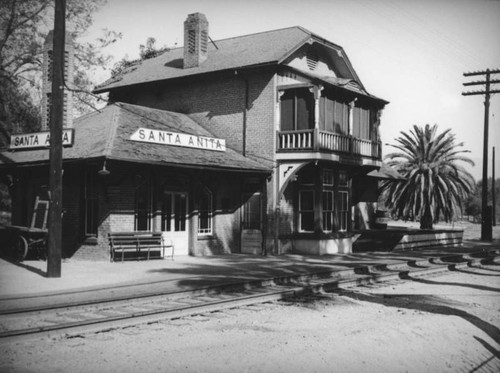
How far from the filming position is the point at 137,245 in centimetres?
1717

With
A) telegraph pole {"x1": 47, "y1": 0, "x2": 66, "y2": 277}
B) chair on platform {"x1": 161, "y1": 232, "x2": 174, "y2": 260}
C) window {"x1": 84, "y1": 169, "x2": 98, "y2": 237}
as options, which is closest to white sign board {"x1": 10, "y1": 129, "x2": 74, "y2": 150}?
window {"x1": 84, "y1": 169, "x2": 98, "y2": 237}

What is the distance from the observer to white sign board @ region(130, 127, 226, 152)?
59.0ft

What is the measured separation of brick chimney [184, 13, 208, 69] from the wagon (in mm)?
9641

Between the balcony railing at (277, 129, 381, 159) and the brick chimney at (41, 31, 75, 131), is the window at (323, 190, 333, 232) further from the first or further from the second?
the brick chimney at (41, 31, 75, 131)

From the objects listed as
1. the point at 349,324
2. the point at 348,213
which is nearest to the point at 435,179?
the point at 348,213

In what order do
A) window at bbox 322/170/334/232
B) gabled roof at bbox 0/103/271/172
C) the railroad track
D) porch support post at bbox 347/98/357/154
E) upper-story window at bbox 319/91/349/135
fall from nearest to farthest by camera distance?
1. the railroad track
2. gabled roof at bbox 0/103/271/172
3. upper-story window at bbox 319/91/349/135
4. window at bbox 322/170/334/232
5. porch support post at bbox 347/98/357/154

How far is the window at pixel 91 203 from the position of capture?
17644mm

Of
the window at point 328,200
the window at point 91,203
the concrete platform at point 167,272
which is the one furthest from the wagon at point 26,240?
the window at point 328,200

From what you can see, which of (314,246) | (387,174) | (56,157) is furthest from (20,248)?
(387,174)

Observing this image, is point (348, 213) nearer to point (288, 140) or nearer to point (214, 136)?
point (288, 140)

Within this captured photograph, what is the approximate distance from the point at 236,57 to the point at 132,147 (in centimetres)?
786

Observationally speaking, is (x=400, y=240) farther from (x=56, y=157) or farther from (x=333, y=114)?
(x=56, y=157)

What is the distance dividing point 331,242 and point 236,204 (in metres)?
4.09

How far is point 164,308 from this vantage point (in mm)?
9141
